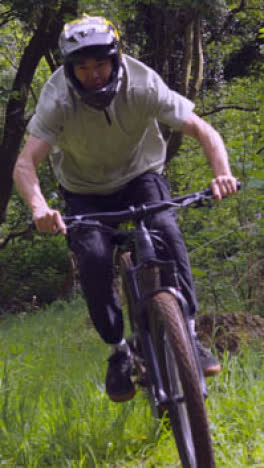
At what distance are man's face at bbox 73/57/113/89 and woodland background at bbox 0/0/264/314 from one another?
2.20 metres

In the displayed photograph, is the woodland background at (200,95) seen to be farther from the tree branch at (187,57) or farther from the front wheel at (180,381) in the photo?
the front wheel at (180,381)

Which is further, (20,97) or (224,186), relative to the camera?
(20,97)

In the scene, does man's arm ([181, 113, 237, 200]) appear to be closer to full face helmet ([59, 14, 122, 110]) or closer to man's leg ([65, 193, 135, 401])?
full face helmet ([59, 14, 122, 110])

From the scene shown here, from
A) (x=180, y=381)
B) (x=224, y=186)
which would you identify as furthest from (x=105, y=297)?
(x=224, y=186)

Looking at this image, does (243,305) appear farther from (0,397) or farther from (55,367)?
(0,397)

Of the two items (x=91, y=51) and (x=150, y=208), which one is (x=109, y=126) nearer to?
(x=91, y=51)

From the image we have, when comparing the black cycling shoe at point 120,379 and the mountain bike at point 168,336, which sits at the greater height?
the mountain bike at point 168,336

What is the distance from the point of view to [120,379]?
3.31 m

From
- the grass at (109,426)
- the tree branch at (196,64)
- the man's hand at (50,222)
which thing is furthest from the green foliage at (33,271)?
the man's hand at (50,222)

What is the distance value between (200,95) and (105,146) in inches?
307

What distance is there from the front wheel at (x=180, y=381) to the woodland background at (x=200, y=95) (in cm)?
239

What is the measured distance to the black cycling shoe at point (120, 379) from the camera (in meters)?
3.24

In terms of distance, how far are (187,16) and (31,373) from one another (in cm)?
524

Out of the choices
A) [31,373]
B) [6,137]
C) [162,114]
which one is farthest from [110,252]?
[6,137]
